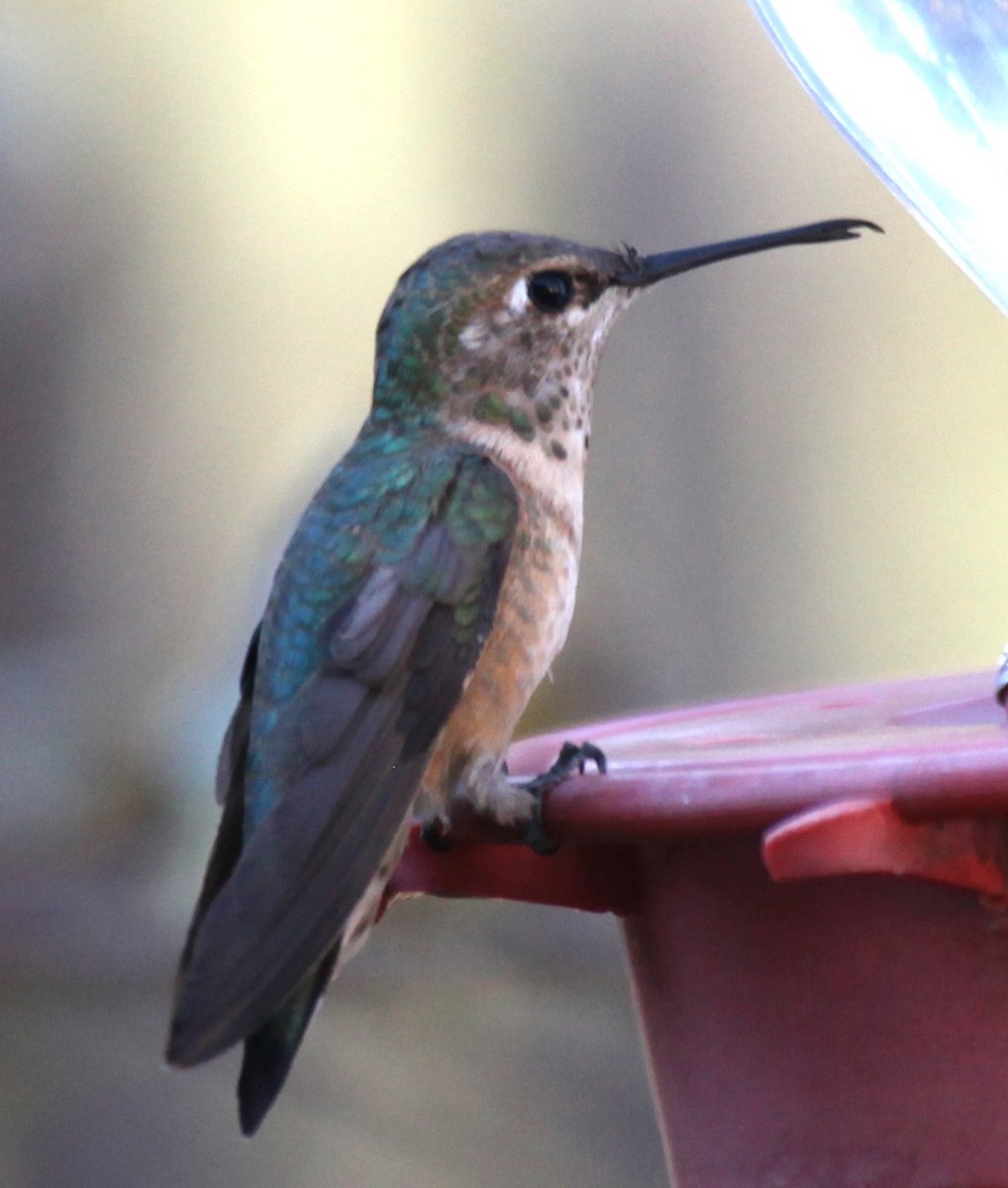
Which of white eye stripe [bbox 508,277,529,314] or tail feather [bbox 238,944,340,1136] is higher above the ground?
white eye stripe [bbox 508,277,529,314]

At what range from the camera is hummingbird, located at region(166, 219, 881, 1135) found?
1.35m

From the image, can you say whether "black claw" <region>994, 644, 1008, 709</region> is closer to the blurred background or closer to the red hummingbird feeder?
the red hummingbird feeder

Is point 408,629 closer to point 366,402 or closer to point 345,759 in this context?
point 345,759

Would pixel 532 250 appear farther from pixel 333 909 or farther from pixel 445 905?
pixel 445 905

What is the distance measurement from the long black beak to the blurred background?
241 cm

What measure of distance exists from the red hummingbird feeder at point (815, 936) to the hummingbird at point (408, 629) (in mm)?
102

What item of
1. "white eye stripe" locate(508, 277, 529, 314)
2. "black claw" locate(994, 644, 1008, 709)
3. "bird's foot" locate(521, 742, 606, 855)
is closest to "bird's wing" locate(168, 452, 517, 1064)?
"bird's foot" locate(521, 742, 606, 855)

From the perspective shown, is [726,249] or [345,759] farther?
[726,249]

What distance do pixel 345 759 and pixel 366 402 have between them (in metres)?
3.21

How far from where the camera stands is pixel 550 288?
1.99 m

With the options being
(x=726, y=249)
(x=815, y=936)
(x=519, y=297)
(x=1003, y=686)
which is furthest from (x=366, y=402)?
(x=815, y=936)

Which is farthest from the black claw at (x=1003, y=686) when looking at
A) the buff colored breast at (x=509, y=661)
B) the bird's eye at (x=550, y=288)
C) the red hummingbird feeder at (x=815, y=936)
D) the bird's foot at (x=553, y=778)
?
the bird's eye at (x=550, y=288)

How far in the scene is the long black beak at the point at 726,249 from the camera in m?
1.81

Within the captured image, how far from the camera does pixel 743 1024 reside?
4.12 ft
